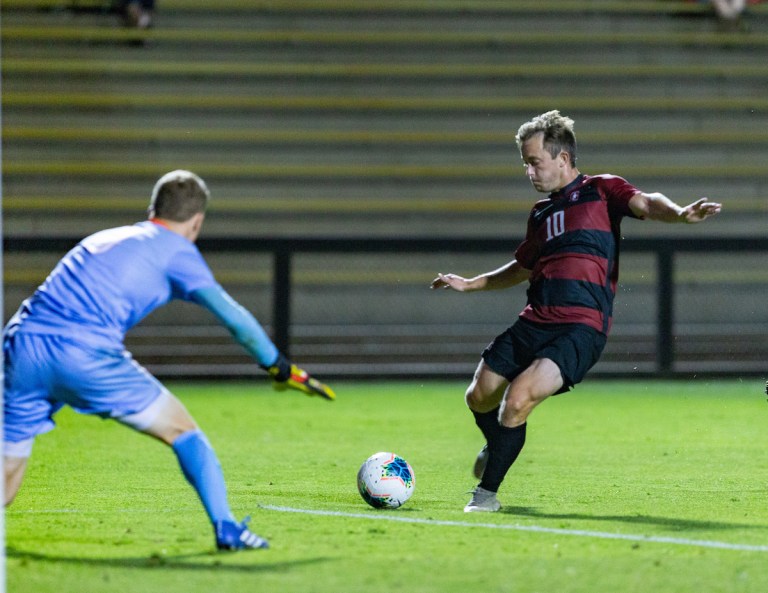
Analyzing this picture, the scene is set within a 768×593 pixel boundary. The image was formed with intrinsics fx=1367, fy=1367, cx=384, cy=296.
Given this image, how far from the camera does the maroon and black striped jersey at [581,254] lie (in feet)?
21.2

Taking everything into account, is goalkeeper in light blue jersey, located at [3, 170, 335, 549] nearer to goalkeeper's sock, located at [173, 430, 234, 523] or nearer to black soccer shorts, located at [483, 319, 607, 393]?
goalkeeper's sock, located at [173, 430, 234, 523]

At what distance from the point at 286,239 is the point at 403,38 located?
352 centimetres

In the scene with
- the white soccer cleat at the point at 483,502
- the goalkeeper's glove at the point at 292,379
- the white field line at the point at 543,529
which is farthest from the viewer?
the white soccer cleat at the point at 483,502

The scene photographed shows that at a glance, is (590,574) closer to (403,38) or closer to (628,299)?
(628,299)

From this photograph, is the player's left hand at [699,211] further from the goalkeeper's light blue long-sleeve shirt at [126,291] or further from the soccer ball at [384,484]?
the goalkeeper's light blue long-sleeve shirt at [126,291]

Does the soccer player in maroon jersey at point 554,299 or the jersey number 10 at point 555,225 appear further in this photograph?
the jersey number 10 at point 555,225

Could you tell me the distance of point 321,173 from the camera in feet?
52.0

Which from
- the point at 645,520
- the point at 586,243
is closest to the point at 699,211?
the point at 586,243

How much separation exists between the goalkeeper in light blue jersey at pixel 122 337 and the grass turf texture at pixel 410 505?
42 centimetres

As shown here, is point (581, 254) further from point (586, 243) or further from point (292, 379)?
point (292, 379)

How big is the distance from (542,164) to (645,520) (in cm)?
173

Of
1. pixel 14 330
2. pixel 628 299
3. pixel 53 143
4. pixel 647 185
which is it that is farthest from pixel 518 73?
pixel 14 330

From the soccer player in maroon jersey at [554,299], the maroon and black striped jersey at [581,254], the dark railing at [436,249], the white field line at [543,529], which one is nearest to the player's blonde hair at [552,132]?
the soccer player in maroon jersey at [554,299]

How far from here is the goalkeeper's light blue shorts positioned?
197 inches
